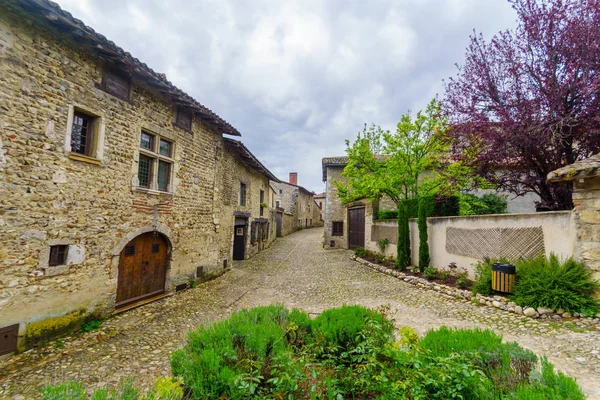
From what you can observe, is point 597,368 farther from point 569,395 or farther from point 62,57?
point 62,57

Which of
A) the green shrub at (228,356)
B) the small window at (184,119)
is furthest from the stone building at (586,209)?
the small window at (184,119)

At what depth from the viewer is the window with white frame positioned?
6812mm

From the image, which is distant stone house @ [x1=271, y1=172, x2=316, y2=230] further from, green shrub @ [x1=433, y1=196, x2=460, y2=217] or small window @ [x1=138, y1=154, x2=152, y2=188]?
small window @ [x1=138, y1=154, x2=152, y2=188]

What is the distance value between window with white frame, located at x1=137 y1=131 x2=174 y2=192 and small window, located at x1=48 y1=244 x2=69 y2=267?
2.12m

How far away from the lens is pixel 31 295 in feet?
14.4

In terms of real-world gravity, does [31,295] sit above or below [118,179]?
below

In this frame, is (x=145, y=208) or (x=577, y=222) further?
(x=145, y=208)

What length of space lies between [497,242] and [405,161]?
5.57m

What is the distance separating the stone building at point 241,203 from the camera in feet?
35.6

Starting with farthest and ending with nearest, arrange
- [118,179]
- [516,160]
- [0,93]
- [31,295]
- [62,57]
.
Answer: [516,160]
[118,179]
[62,57]
[31,295]
[0,93]

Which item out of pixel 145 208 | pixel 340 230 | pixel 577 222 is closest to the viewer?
pixel 577 222

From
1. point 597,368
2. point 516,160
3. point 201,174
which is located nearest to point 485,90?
→ point 516,160

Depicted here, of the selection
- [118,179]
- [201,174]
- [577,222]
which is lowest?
[577,222]

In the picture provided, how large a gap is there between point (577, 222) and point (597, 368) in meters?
3.27
